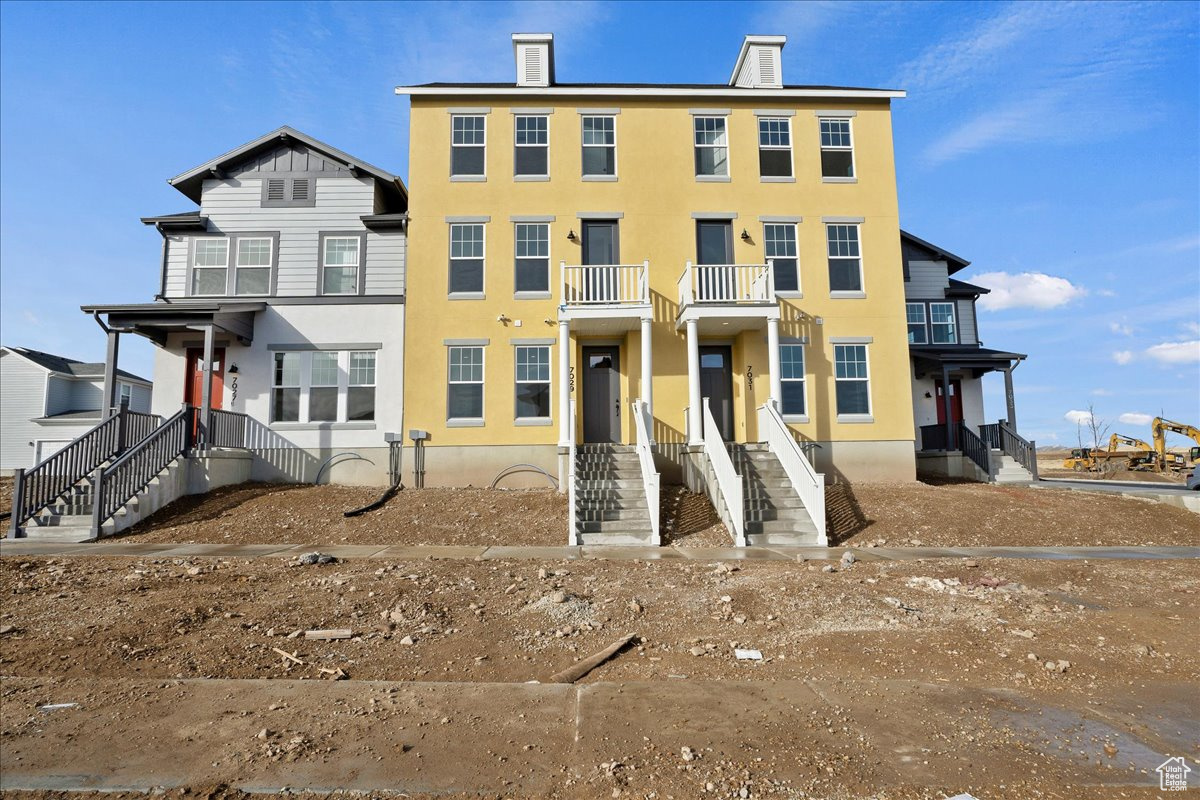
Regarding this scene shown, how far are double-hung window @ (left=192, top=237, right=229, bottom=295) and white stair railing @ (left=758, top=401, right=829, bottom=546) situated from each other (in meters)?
14.6

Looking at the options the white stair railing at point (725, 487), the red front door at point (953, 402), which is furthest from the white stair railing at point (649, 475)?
the red front door at point (953, 402)

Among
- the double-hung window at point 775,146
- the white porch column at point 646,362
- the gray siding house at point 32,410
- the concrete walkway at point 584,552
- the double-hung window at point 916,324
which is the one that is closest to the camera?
the concrete walkway at point 584,552

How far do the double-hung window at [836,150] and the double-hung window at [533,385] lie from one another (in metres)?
9.24

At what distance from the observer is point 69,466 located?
39.3ft

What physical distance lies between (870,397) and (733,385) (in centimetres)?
357

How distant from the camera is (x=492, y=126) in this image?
16.8 metres

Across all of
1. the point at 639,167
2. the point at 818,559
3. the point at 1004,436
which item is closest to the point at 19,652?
the point at 818,559

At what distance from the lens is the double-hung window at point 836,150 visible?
17.3 meters

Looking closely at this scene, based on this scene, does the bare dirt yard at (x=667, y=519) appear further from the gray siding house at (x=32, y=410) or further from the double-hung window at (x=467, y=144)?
the gray siding house at (x=32, y=410)

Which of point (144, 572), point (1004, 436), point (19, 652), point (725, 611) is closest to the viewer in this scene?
point (19, 652)

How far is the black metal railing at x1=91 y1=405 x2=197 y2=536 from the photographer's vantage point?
448 inches

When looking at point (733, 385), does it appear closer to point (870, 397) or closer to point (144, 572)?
point (870, 397)

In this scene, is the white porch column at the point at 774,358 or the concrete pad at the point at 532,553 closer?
the concrete pad at the point at 532,553

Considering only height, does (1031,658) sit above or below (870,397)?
below
